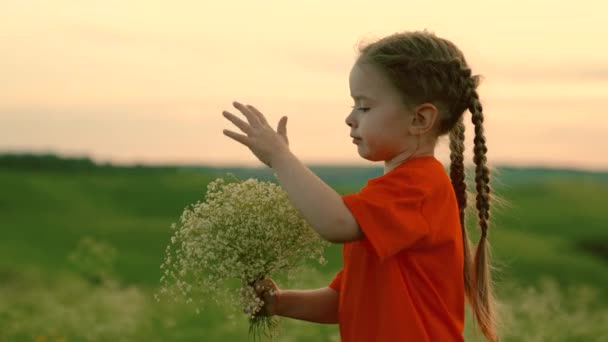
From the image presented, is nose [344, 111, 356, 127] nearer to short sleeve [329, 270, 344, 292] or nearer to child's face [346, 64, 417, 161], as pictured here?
child's face [346, 64, 417, 161]

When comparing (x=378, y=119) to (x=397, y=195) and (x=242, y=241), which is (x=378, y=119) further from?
(x=242, y=241)

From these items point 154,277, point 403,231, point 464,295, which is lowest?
point 154,277

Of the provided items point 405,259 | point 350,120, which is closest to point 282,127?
point 350,120

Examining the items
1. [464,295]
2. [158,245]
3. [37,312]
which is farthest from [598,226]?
[464,295]

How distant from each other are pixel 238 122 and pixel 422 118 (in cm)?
73

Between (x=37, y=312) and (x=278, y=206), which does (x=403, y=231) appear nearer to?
(x=278, y=206)

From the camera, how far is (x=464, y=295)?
4.20 metres

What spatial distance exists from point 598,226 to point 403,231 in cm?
1524

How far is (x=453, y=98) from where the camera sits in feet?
13.3

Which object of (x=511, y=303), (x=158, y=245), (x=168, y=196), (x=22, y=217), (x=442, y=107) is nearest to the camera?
(x=442, y=107)

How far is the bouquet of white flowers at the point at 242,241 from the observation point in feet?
13.4

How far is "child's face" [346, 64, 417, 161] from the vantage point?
12.7 ft

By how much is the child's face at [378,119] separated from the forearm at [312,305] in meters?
0.75

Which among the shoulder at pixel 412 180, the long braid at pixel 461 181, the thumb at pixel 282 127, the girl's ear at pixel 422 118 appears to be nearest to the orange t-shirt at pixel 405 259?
the shoulder at pixel 412 180
